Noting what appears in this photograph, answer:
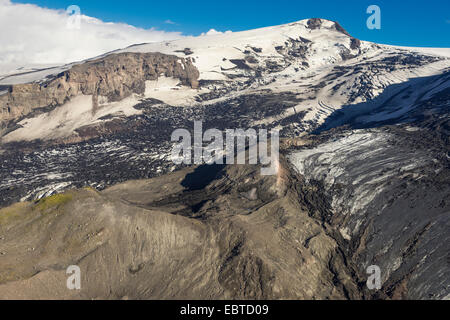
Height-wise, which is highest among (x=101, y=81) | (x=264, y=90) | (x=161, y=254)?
(x=101, y=81)

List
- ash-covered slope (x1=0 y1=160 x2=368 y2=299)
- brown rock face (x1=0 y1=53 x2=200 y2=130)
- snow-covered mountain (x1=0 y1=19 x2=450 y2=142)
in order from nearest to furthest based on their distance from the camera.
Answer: ash-covered slope (x1=0 y1=160 x2=368 y2=299) → snow-covered mountain (x1=0 y1=19 x2=450 y2=142) → brown rock face (x1=0 y1=53 x2=200 y2=130)

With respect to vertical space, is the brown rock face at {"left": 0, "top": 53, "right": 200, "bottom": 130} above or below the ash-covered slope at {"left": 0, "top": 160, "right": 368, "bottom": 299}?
above

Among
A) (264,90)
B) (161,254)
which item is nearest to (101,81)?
(264,90)

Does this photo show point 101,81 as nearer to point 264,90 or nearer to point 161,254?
point 264,90

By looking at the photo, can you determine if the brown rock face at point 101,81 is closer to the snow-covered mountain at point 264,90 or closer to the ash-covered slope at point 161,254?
the snow-covered mountain at point 264,90

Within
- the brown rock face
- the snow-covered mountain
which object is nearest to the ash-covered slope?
the snow-covered mountain

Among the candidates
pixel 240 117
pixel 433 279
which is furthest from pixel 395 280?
pixel 240 117

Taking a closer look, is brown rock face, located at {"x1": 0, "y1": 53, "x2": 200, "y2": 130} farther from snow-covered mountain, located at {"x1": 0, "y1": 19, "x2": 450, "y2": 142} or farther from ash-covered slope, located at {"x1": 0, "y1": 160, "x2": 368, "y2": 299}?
ash-covered slope, located at {"x1": 0, "y1": 160, "x2": 368, "y2": 299}

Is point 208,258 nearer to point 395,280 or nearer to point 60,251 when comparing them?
point 60,251
